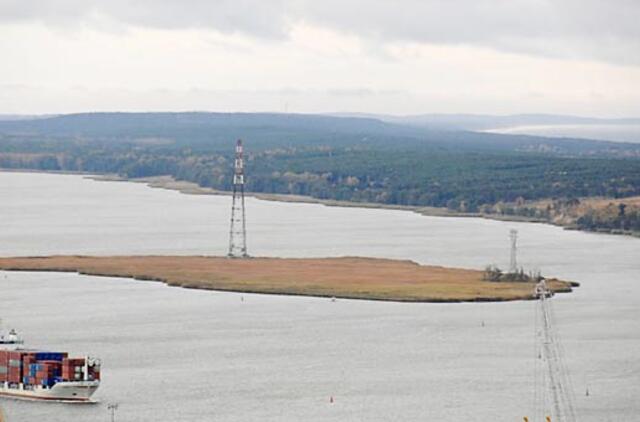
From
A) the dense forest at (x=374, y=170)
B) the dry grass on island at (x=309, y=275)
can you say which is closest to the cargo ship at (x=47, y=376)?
the dry grass on island at (x=309, y=275)

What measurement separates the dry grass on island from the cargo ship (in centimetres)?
1738

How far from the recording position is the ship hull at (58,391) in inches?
1499

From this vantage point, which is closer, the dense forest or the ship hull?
the ship hull

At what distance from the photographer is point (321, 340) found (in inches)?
1781

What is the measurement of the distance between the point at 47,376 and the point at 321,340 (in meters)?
8.60

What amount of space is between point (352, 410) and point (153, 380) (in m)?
5.14

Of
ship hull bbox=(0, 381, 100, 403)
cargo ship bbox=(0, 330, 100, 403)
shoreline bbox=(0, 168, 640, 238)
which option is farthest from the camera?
shoreline bbox=(0, 168, 640, 238)

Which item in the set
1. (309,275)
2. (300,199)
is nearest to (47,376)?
(309,275)

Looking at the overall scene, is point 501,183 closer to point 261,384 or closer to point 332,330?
point 332,330

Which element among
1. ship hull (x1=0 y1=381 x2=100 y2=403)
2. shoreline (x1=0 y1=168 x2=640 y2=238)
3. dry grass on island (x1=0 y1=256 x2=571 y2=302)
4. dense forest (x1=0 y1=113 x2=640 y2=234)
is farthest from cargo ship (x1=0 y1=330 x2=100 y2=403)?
dense forest (x1=0 y1=113 x2=640 y2=234)

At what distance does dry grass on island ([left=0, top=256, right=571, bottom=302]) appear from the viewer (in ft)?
184

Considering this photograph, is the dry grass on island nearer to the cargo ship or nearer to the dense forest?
the cargo ship

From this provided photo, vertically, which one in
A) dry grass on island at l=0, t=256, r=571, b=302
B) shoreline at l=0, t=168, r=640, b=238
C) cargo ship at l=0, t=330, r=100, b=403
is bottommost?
shoreline at l=0, t=168, r=640, b=238

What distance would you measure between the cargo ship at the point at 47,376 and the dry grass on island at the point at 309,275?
684 inches
